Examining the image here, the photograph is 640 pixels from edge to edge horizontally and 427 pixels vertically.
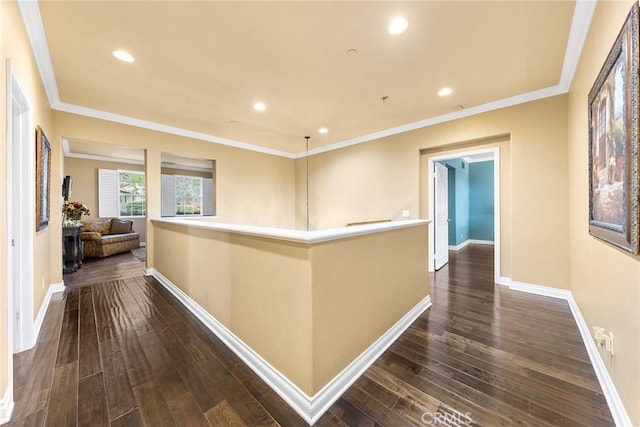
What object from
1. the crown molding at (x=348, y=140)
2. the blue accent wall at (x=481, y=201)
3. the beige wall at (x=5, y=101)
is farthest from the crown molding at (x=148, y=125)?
the blue accent wall at (x=481, y=201)

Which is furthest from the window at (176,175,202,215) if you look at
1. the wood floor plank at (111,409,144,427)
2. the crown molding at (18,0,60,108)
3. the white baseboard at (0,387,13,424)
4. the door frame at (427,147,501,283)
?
the wood floor plank at (111,409,144,427)

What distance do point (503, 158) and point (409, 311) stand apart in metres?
2.81

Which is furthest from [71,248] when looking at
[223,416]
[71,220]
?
[223,416]

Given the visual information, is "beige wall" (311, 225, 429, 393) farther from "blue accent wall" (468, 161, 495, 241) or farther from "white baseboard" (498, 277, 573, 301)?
"blue accent wall" (468, 161, 495, 241)

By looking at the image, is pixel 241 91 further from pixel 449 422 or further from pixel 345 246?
pixel 449 422

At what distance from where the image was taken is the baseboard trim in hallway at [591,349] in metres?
1.34

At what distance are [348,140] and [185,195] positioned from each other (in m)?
5.95

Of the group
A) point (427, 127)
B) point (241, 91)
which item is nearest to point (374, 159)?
point (427, 127)

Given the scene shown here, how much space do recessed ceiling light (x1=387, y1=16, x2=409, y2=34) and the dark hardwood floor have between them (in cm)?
268

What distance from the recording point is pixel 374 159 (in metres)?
5.09

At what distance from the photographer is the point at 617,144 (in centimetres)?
141

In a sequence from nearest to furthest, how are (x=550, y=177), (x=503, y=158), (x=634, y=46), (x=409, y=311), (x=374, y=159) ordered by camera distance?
1. (x=634, y=46)
2. (x=409, y=311)
3. (x=550, y=177)
4. (x=503, y=158)
5. (x=374, y=159)

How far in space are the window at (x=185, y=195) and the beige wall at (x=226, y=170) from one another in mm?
2452

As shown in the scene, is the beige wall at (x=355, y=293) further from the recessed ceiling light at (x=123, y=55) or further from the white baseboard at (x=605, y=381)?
the recessed ceiling light at (x=123, y=55)
